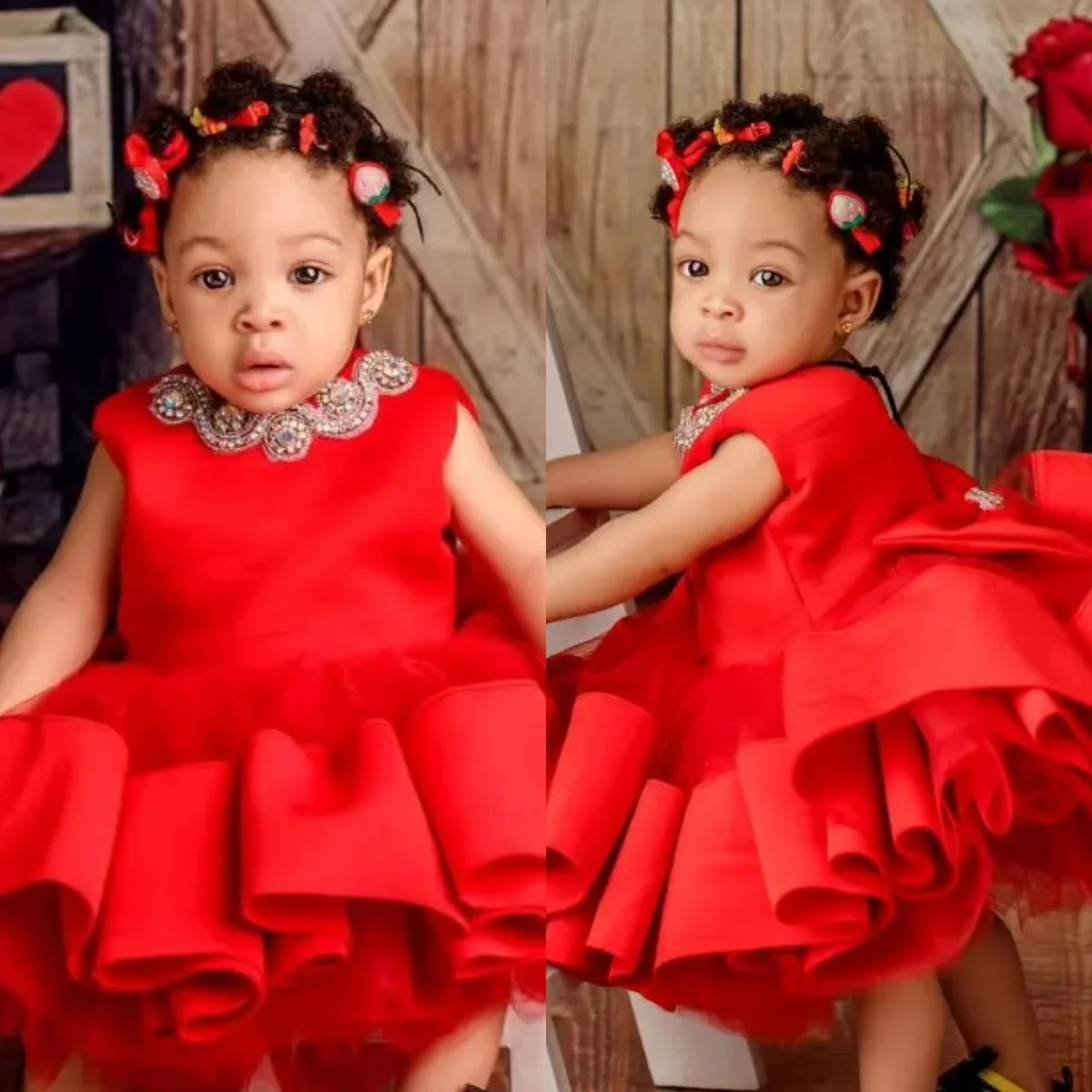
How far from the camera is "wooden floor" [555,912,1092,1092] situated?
990 millimetres

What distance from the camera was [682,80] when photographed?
3.28ft

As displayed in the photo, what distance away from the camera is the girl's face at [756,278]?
964 millimetres

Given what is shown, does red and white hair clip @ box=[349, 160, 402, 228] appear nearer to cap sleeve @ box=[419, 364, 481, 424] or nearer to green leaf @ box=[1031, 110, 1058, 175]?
cap sleeve @ box=[419, 364, 481, 424]

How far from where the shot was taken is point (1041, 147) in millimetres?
1040

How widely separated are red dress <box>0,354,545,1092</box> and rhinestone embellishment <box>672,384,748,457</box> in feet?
0.47

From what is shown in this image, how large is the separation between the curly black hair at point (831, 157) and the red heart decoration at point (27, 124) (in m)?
0.35

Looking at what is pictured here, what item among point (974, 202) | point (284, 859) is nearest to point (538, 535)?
point (284, 859)

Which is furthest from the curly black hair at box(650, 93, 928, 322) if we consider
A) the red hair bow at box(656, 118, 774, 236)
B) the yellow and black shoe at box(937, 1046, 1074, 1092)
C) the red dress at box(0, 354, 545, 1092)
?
the yellow and black shoe at box(937, 1046, 1074, 1092)

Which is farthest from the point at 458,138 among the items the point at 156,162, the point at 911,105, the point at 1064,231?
the point at 1064,231

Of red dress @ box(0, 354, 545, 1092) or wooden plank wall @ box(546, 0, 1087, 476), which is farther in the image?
wooden plank wall @ box(546, 0, 1087, 476)

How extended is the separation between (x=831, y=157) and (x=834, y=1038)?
0.51 metres

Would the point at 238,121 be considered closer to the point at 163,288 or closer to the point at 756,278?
the point at 163,288

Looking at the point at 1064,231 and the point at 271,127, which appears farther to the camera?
the point at 1064,231

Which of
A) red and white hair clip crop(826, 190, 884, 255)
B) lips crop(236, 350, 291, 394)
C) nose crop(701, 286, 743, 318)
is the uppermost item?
red and white hair clip crop(826, 190, 884, 255)
